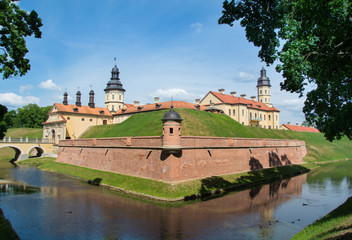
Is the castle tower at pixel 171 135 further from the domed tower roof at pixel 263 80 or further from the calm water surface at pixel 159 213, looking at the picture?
the domed tower roof at pixel 263 80

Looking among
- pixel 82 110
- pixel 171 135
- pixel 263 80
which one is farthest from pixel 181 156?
pixel 263 80

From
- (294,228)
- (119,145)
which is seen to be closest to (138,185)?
(119,145)

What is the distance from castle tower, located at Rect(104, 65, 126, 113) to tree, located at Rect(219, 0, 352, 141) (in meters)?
56.0

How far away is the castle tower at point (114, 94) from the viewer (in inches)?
2717

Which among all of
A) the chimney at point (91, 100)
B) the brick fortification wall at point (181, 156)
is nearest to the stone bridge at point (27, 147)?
the chimney at point (91, 100)

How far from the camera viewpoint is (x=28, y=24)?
13883mm

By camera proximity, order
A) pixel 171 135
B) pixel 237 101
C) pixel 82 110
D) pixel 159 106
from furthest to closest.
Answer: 1. pixel 82 110
2. pixel 237 101
3. pixel 159 106
4. pixel 171 135

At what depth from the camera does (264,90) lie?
7244 cm

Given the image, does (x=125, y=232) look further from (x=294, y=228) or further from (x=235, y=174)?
(x=235, y=174)

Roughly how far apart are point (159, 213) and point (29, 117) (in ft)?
265

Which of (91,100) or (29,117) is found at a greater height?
(91,100)

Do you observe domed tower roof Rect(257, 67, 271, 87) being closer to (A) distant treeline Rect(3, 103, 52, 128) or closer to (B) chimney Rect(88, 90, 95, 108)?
(B) chimney Rect(88, 90, 95, 108)

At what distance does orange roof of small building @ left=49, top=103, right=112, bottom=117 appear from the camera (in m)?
56.9

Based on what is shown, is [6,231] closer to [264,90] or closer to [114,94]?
[114,94]
